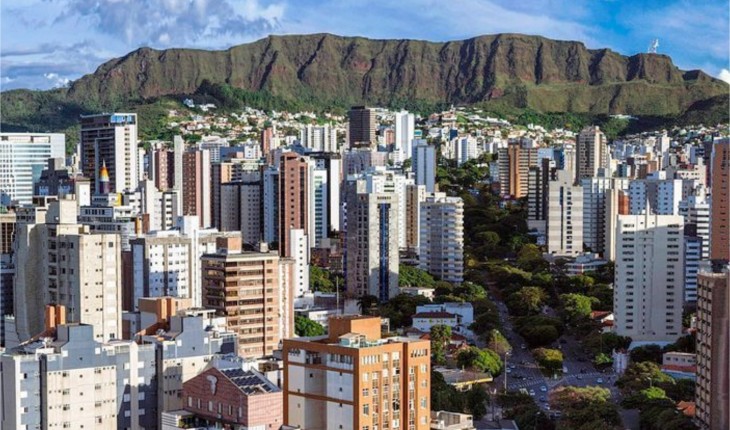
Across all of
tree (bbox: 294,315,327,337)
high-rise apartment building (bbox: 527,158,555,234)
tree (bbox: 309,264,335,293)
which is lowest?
tree (bbox: 294,315,327,337)

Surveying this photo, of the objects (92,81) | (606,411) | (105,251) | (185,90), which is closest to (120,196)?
(105,251)

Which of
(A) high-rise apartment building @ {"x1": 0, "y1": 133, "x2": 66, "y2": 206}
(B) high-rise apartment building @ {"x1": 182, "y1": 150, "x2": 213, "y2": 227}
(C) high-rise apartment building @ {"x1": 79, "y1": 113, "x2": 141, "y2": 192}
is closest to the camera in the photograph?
(C) high-rise apartment building @ {"x1": 79, "y1": 113, "x2": 141, "y2": 192}

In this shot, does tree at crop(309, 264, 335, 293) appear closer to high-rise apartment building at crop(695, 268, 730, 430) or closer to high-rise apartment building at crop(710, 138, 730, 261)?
high-rise apartment building at crop(710, 138, 730, 261)

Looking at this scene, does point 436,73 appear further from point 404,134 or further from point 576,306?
point 576,306

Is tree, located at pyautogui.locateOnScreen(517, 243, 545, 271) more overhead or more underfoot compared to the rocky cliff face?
more underfoot

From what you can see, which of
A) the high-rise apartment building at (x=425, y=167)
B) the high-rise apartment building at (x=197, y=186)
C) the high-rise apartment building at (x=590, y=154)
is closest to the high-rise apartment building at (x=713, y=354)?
the high-rise apartment building at (x=197, y=186)

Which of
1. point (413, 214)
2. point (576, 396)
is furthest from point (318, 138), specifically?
point (576, 396)

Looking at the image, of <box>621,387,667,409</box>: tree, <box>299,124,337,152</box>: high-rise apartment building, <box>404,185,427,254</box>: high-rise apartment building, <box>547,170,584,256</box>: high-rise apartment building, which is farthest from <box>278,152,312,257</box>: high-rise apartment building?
<box>299,124,337,152</box>: high-rise apartment building

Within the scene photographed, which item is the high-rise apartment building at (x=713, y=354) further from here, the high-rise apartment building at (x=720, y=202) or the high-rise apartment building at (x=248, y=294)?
the high-rise apartment building at (x=720, y=202)
